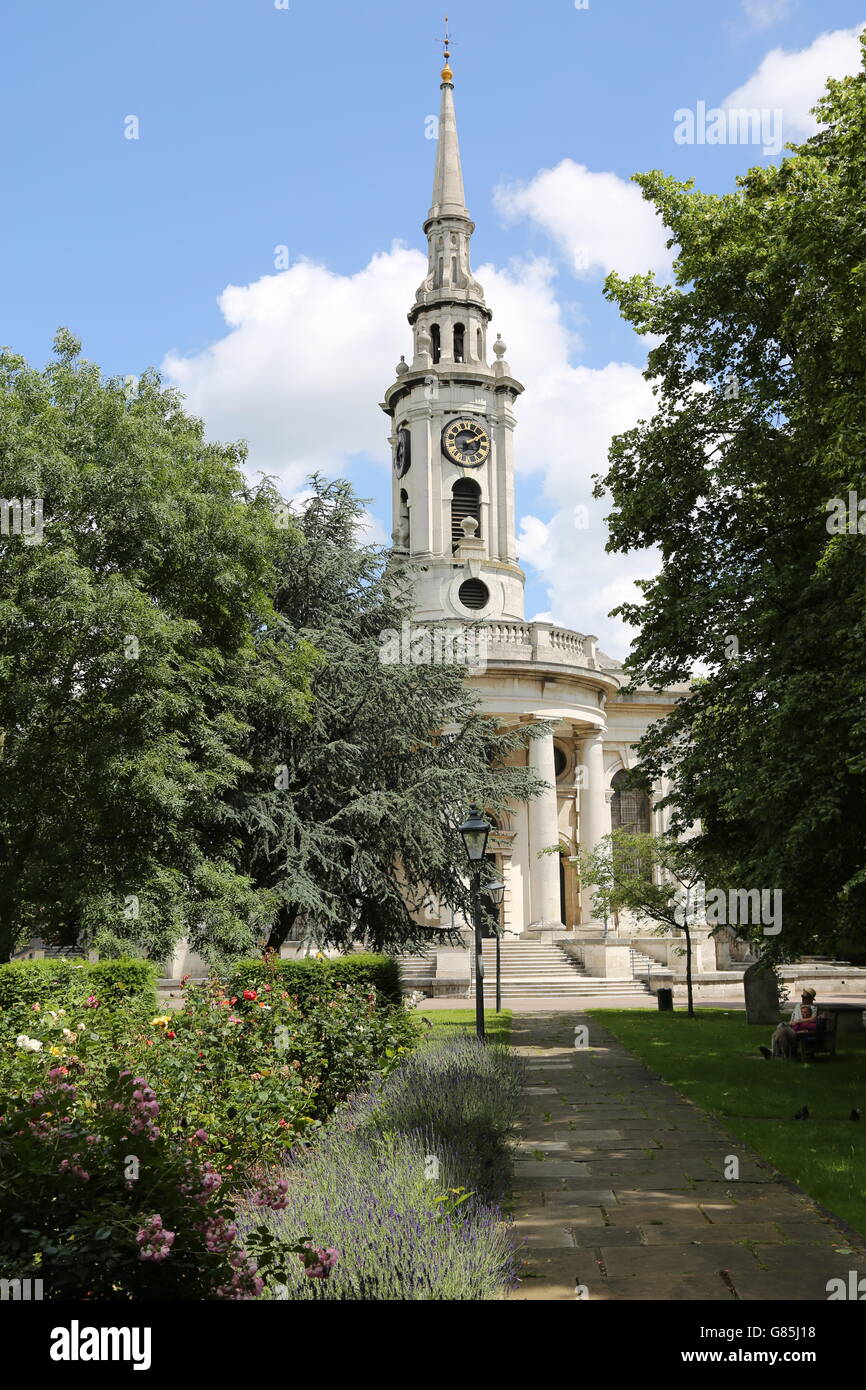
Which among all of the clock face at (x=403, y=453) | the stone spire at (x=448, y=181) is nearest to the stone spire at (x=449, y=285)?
the stone spire at (x=448, y=181)

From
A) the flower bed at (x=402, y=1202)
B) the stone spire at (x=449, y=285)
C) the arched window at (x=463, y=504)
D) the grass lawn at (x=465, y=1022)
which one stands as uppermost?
Result: the stone spire at (x=449, y=285)

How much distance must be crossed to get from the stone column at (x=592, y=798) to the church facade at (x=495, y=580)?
0.18 ft

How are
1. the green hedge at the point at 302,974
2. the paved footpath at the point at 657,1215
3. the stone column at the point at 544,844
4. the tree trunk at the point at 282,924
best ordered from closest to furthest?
1. the paved footpath at the point at 657,1215
2. the green hedge at the point at 302,974
3. the tree trunk at the point at 282,924
4. the stone column at the point at 544,844

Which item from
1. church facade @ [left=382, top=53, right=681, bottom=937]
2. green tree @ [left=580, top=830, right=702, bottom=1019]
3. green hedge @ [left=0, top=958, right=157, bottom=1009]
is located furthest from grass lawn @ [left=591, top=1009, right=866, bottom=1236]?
church facade @ [left=382, top=53, right=681, bottom=937]

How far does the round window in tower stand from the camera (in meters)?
Answer: 48.1

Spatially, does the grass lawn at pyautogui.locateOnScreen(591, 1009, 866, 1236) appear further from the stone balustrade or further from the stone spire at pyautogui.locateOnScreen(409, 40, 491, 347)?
the stone spire at pyautogui.locateOnScreen(409, 40, 491, 347)

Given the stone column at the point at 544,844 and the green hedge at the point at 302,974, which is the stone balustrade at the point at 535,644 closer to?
the stone column at the point at 544,844

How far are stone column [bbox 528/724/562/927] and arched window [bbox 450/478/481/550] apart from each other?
11.7 meters

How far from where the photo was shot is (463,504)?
165 feet

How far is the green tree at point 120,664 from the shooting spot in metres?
18.2

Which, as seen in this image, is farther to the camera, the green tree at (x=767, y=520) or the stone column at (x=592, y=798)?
the stone column at (x=592, y=798)
